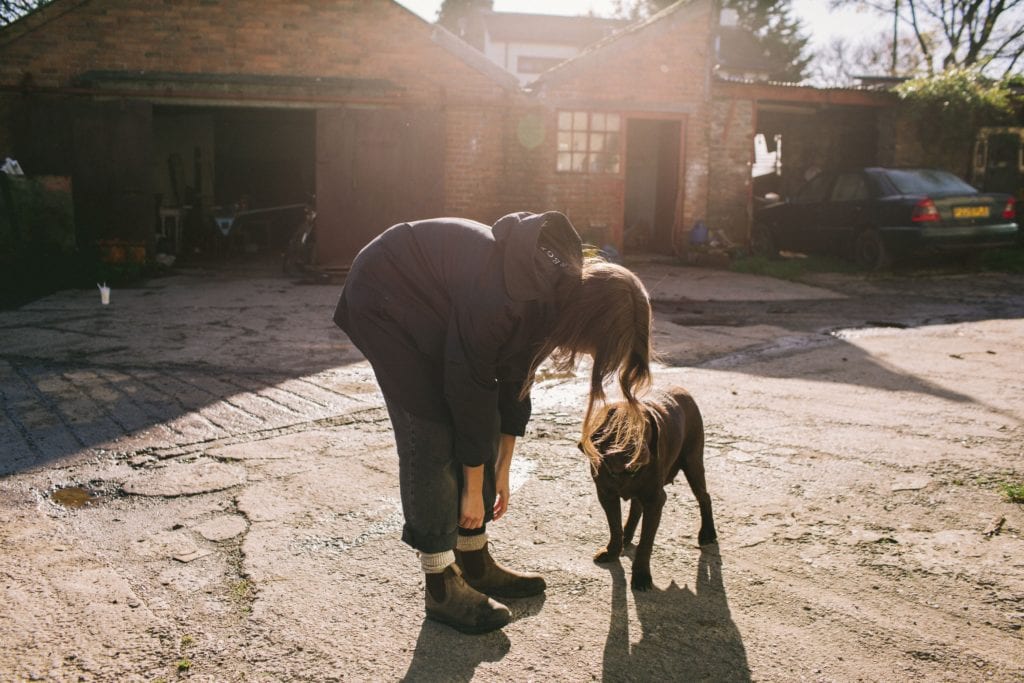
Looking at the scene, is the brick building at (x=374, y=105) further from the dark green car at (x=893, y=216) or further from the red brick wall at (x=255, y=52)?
the dark green car at (x=893, y=216)

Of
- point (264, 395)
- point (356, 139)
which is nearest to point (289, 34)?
point (356, 139)

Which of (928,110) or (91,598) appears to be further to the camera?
(928,110)

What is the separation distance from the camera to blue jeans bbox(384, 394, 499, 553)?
94.4 inches

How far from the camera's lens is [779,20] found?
124 feet

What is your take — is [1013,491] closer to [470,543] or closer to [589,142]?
[470,543]

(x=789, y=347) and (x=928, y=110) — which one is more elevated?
(x=928, y=110)

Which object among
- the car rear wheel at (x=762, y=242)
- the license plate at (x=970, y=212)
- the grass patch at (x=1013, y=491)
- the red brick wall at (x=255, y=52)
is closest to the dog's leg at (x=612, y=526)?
the grass patch at (x=1013, y=491)

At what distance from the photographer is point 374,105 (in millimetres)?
12047

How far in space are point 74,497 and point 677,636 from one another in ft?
8.40

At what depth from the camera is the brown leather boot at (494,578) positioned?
270 cm

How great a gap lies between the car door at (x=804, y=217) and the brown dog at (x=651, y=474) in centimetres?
1127

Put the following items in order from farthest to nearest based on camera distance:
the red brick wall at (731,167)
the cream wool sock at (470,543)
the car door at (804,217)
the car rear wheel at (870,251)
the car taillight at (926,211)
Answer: the red brick wall at (731,167) → the car door at (804,217) → the car rear wheel at (870,251) → the car taillight at (926,211) → the cream wool sock at (470,543)

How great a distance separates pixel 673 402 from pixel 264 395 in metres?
2.95

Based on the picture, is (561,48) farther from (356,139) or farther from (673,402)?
(673,402)
